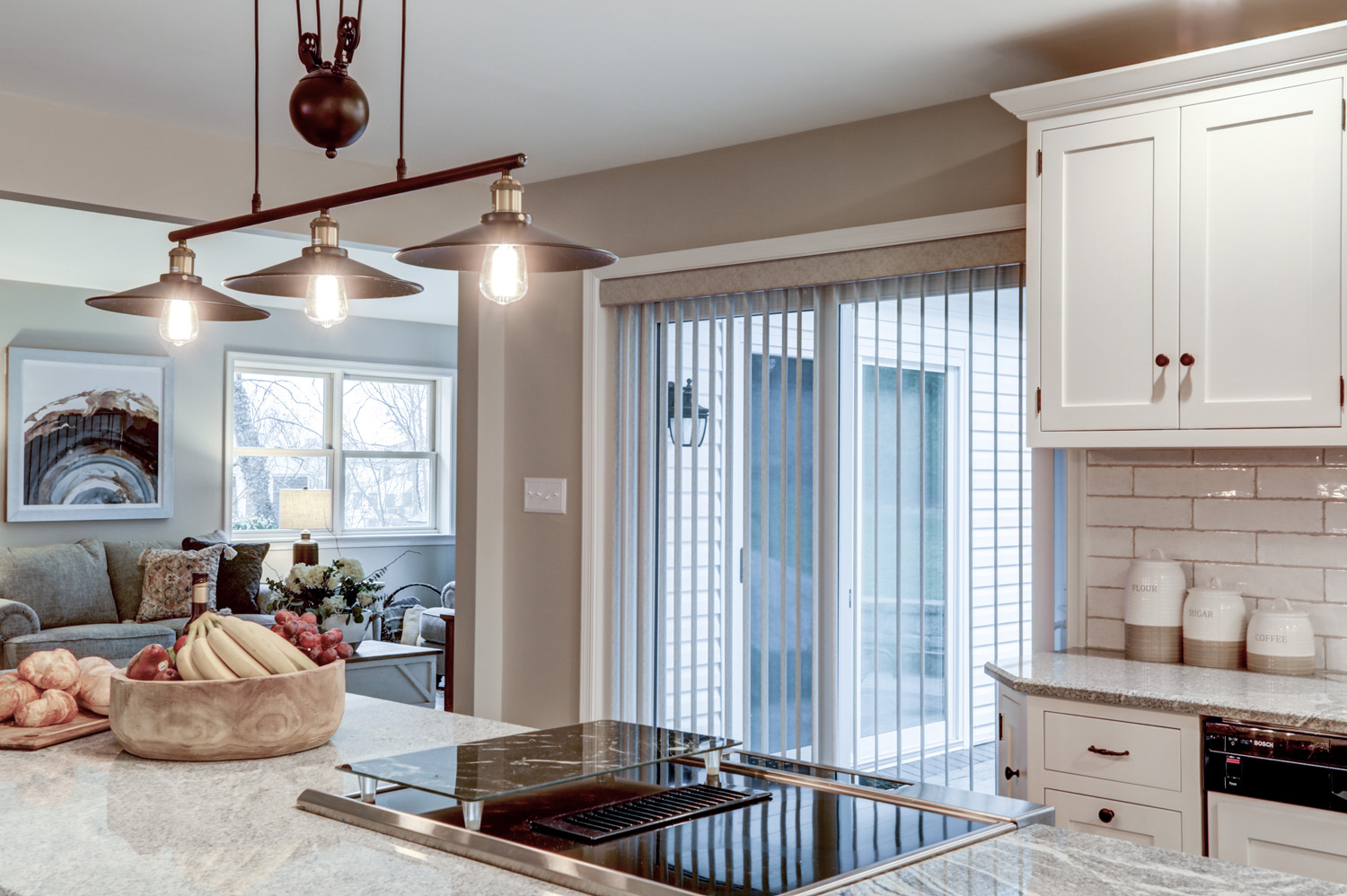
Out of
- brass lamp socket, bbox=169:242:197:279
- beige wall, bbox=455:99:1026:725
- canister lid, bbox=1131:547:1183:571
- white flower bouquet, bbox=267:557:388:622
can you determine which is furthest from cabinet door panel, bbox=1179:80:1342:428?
white flower bouquet, bbox=267:557:388:622

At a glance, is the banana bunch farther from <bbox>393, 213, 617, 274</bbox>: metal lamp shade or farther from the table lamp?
the table lamp

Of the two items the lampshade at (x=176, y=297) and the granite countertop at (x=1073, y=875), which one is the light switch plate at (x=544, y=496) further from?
the granite countertop at (x=1073, y=875)

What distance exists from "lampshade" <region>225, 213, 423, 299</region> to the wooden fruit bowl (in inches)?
25.9

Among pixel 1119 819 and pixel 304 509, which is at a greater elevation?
pixel 304 509

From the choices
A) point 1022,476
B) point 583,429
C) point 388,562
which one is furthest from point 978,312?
point 388,562

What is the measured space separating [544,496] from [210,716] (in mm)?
2503

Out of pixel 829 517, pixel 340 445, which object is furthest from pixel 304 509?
pixel 829 517

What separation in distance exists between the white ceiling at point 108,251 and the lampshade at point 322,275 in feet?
12.3

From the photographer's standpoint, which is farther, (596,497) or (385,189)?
(596,497)

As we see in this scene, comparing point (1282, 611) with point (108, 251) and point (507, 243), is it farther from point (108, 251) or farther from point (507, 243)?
point (108, 251)

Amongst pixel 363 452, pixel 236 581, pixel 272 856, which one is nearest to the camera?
pixel 272 856

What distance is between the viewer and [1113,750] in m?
2.45

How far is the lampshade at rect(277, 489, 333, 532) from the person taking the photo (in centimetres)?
733

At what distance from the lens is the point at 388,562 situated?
8.34m
